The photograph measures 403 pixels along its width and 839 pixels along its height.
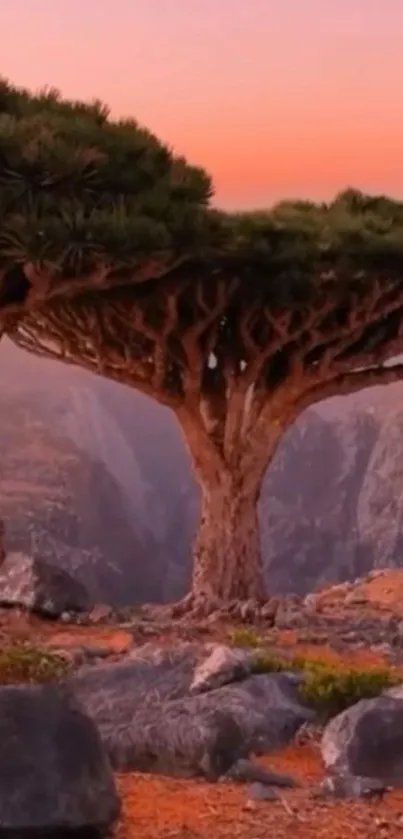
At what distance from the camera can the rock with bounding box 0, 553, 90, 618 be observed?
14406 millimetres

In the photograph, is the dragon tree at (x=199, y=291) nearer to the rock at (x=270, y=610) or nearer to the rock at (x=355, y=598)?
the rock at (x=270, y=610)

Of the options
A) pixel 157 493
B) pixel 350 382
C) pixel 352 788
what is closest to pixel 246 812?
pixel 352 788

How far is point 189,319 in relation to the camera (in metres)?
14.6

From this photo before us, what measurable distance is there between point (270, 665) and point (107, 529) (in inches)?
1511

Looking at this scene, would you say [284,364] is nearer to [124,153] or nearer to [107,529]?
[124,153]

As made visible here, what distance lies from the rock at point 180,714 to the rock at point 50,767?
1.48 meters

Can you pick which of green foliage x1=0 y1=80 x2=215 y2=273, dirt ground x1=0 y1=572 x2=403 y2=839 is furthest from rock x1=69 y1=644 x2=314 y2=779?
green foliage x1=0 y1=80 x2=215 y2=273

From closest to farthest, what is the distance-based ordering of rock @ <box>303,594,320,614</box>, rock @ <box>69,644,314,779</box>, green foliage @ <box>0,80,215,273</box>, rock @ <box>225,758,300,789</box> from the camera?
1. rock @ <box>225,758,300,789</box>
2. rock @ <box>69,644,314,779</box>
3. green foliage @ <box>0,80,215,273</box>
4. rock @ <box>303,594,320,614</box>

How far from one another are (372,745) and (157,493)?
156ft

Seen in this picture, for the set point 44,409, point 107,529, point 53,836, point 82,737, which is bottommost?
point 53,836

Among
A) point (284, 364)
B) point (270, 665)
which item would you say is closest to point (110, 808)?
point (270, 665)

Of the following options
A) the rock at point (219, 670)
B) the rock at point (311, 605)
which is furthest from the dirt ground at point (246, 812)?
the rock at point (311, 605)

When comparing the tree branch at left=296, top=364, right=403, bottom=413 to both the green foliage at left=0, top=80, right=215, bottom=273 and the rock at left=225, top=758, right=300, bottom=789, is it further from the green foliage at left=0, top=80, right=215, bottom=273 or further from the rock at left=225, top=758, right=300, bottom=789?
the rock at left=225, top=758, right=300, bottom=789

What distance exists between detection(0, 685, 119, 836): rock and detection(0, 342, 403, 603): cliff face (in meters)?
32.8
